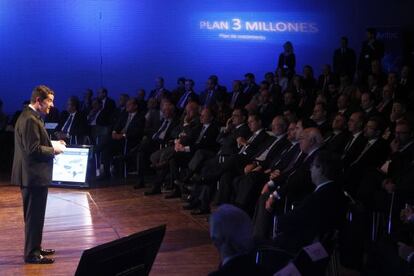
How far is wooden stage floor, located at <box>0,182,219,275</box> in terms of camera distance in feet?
18.7

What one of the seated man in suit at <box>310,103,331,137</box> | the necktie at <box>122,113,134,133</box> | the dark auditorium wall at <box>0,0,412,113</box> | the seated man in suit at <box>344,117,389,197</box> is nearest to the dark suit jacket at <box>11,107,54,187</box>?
the seated man in suit at <box>344,117,389,197</box>

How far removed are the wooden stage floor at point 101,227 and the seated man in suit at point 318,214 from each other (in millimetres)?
1397

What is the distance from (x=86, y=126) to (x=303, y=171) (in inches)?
219

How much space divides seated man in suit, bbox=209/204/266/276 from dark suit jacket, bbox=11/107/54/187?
2.98 meters

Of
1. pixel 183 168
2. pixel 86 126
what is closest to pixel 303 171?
pixel 183 168

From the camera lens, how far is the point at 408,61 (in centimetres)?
1231

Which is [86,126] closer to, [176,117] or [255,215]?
[176,117]

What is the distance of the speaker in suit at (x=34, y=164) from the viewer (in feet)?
18.1

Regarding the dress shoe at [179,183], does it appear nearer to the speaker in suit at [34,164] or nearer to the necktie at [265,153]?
the necktie at [265,153]

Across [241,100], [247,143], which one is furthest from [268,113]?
[247,143]

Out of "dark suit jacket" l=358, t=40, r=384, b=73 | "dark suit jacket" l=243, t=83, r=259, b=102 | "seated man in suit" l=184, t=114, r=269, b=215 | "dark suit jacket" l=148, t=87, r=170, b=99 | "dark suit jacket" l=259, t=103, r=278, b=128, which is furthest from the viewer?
"dark suit jacket" l=243, t=83, r=259, b=102

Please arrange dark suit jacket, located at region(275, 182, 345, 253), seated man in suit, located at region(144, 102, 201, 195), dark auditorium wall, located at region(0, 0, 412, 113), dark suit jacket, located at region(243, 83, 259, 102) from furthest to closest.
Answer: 1. dark auditorium wall, located at region(0, 0, 412, 113)
2. dark suit jacket, located at region(243, 83, 259, 102)
3. seated man in suit, located at region(144, 102, 201, 195)
4. dark suit jacket, located at region(275, 182, 345, 253)

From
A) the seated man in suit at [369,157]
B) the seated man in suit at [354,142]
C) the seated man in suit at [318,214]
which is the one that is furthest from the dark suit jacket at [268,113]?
the seated man in suit at [318,214]

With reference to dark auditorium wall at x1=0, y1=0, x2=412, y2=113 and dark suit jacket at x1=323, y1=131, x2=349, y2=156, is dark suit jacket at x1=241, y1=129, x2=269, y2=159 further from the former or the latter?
dark auditorium wall at x1=0, y1=0, x2=412, y2=113
